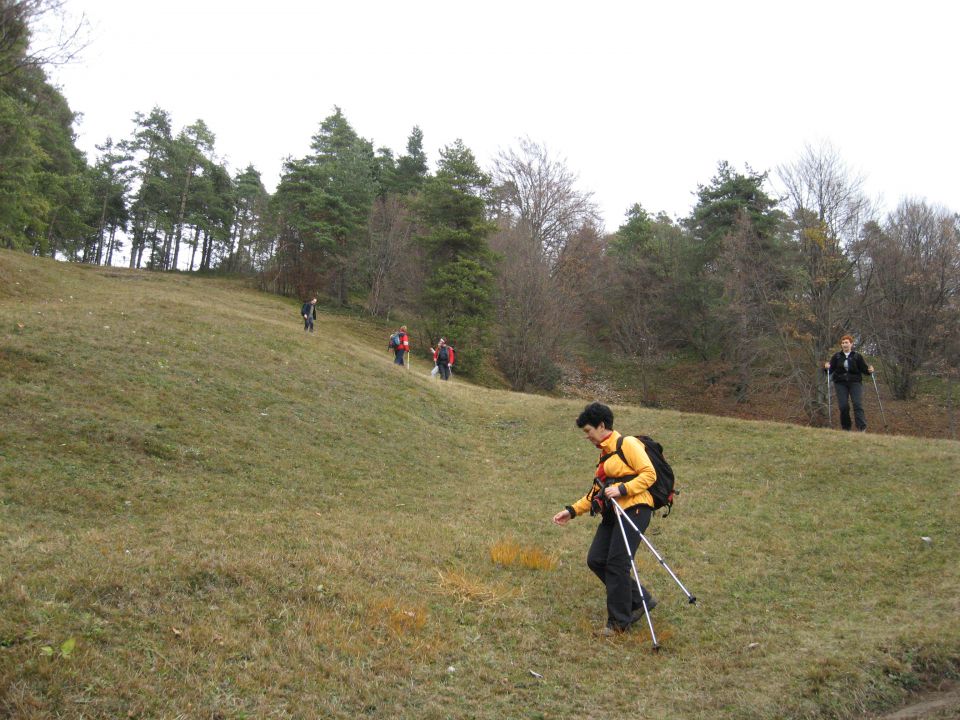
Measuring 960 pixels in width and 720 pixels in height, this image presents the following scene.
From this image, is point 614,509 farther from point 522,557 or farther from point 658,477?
point 522,557

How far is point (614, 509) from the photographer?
6.18 m

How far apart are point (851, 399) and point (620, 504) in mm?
10173

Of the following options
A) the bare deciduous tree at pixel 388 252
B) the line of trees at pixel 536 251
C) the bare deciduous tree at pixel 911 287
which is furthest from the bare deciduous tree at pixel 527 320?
the bare deciduous tree at pixel 911 287

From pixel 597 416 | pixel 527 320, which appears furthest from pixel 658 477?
pixel 527 320

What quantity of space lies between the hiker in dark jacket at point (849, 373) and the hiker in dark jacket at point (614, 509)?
916cm

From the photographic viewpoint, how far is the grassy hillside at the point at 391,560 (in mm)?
4512

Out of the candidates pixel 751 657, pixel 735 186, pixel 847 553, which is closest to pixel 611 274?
pixel 735 186

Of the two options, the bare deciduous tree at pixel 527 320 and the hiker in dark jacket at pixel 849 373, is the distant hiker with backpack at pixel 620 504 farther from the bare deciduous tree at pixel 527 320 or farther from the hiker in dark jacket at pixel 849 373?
the bare deciduous tree at pixel 527 320

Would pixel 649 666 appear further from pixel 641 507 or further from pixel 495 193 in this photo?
pixel 495 193

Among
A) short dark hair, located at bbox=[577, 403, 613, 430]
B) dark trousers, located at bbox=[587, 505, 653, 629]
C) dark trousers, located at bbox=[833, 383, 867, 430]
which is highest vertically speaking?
dark trousers, located at bbox=[833, 383, 867, 430]

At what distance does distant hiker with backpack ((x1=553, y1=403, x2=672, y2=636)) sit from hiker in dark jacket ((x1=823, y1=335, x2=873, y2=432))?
914 cm

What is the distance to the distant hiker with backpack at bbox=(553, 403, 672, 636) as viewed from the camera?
601 cm

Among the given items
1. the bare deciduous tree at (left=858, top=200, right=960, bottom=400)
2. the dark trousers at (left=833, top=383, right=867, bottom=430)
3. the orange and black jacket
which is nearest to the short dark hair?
the orange and black jacket

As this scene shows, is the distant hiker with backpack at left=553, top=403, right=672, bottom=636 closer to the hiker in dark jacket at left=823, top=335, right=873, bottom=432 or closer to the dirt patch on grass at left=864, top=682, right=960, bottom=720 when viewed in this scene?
the dirt patch on grass at left=864, top=682, right=960, bottom=720
